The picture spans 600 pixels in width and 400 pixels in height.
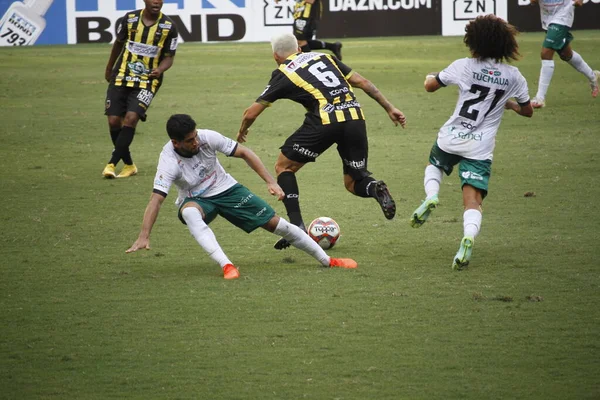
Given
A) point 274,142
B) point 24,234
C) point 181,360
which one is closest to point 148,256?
point 24,234

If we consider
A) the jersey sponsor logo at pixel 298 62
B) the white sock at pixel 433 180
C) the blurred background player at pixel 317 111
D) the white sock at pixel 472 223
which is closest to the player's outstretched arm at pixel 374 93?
the blurred background player at pixel 317 111

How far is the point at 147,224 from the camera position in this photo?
671 centimetres

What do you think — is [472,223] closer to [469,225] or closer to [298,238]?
[469,225]

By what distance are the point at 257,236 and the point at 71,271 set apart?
1847 millimetres

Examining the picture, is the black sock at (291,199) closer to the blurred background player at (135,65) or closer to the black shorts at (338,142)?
the black shorts at (338,142)

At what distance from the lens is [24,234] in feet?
28.8

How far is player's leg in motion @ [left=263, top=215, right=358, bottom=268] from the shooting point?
23.8 ft

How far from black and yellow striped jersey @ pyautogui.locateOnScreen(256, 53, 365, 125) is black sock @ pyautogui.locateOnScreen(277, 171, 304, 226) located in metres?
0.51

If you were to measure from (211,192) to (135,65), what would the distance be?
15.5 feet

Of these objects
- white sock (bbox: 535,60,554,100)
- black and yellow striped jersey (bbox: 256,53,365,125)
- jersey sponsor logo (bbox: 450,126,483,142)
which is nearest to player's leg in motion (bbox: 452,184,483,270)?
jersey sponsor logo (bbox: 450,126,483,142)

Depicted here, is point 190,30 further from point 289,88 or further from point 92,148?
point 289,88

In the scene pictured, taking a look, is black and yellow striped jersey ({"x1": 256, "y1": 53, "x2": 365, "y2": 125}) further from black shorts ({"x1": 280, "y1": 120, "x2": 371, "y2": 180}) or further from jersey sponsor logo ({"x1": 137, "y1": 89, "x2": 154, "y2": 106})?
jersey sponsor logo ({"x1": 137, "y1": 89, "x2": 154, "y2": 106})

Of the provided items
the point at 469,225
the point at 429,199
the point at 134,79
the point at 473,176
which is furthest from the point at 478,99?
the point at 134,79

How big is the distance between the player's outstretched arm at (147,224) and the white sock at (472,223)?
A: 7.03 ft
